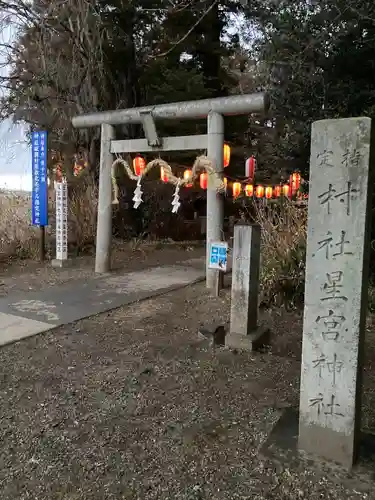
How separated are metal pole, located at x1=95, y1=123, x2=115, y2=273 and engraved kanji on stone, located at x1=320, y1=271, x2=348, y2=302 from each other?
5426 mm

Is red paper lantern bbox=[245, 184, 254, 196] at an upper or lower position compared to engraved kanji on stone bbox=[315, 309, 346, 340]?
upper

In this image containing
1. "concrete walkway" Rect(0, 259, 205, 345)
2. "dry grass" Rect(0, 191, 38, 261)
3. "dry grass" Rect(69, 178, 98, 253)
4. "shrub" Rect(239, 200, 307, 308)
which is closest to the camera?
"concrete walkway" Rect(0, 259, 205, 345)

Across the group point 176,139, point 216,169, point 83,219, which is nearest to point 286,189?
point 83,219

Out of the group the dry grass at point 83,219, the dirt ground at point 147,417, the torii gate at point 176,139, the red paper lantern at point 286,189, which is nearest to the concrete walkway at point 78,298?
the dirt ground at point 147,417

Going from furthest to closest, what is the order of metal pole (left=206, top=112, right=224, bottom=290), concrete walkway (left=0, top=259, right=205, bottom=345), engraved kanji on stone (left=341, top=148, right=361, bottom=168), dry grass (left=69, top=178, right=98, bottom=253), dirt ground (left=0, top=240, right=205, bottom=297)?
dry grass (left=69, top=178, right=98, bottom=253)
dirt ground (left=0, top=240, right=205, bottom=297)
metal pole (left=206, top=112, right=224, bottom=290)
concrete walkway (left=0, top=259, right=205, bottom=345)
engraved kanji on stone (left=341, top=148, right=361, bottom=168)

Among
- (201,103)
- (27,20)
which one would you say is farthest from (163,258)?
(27,20)

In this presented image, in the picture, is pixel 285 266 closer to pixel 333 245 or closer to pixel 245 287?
pixel 245 287

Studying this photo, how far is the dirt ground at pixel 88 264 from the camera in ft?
20.6

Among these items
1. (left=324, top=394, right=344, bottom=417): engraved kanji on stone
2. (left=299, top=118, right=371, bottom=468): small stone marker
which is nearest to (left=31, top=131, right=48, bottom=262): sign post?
(left=299, top=118, right=371, bottom=468): small stone marker

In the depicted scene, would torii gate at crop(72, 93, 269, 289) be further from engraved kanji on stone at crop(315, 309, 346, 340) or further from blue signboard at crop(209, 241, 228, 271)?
engraved kanji on stone at crop(315, 309, 346, 340)

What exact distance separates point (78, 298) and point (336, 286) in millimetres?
4027

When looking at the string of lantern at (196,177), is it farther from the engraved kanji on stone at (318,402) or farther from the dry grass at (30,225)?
the engraved kanji on stone at (318,402)

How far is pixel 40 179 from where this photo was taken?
765cm

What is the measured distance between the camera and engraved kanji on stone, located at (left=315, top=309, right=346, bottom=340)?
6.36 ft
